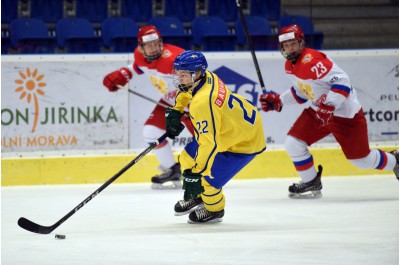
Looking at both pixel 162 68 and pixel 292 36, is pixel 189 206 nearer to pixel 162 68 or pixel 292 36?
pixel 292 36

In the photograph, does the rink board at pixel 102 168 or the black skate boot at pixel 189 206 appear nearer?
the black skate boot at pixel 189 206

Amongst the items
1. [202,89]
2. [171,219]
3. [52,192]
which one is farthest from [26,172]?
[202,89]

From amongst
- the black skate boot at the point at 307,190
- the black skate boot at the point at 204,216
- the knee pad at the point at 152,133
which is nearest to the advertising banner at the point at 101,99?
the knee pad at the point at 152,133

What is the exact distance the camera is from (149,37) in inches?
260

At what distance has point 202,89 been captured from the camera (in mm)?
4500

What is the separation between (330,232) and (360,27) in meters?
4.86

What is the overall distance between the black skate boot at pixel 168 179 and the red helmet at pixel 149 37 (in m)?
0.86

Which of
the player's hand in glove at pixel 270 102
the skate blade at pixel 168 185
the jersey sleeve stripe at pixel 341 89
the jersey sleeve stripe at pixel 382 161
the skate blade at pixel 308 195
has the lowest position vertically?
the skate blade at pixel 168 185

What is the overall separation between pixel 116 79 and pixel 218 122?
2581 millimetres

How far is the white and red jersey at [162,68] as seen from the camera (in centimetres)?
668

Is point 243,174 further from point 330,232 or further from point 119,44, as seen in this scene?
point 330,232

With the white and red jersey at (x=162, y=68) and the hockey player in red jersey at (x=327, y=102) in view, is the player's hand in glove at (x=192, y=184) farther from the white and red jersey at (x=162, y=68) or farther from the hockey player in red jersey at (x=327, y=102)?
the white and red jersey at (x=162, y=68)

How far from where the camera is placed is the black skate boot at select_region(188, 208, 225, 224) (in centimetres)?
481

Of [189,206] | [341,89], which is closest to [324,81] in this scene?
[341,89]
